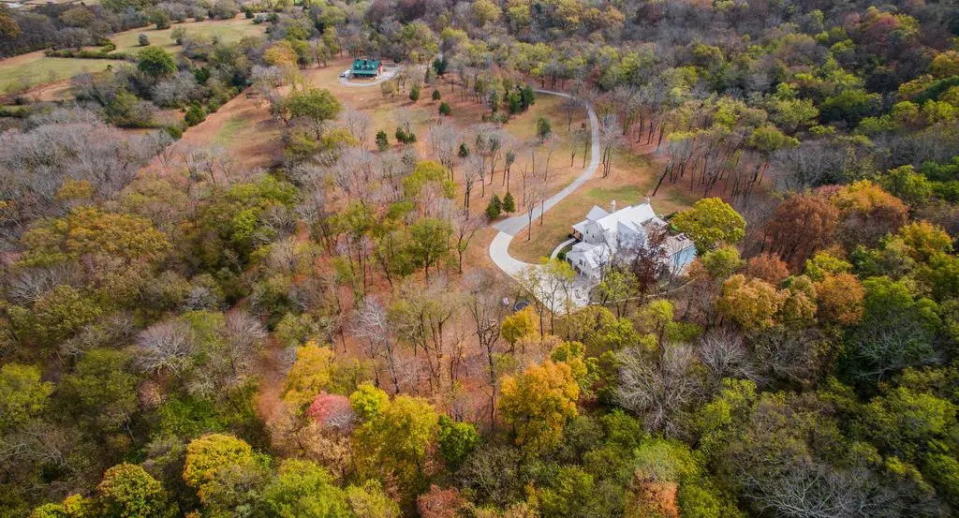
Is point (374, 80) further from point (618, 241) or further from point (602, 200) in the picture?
point (618, 241)

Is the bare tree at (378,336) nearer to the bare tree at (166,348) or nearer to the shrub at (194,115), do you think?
the bare tree at (166,348)

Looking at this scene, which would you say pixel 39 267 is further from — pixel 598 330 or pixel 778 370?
pixel 778 370

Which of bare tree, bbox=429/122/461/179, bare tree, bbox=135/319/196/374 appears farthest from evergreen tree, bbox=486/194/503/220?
bare tree, bbox=135/319/196/374

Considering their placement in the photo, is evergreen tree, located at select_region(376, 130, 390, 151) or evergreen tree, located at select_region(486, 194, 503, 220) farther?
evergreen tree, located at select_region(376, 130, 390, 151)

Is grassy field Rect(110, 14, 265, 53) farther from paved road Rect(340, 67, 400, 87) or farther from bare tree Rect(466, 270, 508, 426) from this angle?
bare tree Rect(466, 270, 508, 426)

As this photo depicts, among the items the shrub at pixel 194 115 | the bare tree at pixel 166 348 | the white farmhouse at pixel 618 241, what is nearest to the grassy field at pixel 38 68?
the shrub at pixel 194 115

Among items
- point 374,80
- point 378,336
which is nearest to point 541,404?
point 378,336
